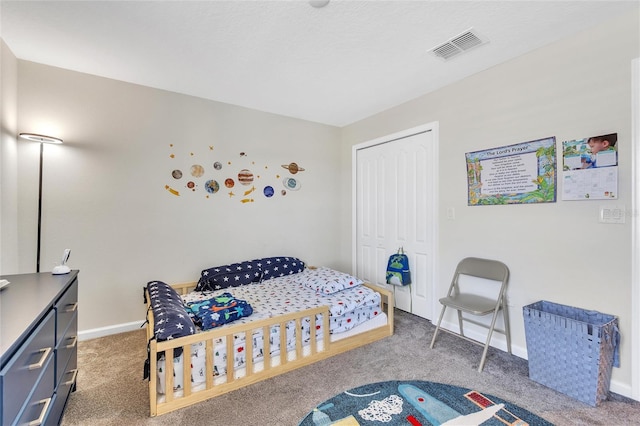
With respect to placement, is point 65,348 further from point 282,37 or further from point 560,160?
point 560,160

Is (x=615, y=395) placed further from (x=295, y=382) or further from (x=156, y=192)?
(x=156, y=192)

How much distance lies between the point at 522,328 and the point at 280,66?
3.04 metres

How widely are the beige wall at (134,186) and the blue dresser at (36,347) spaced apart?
113cm

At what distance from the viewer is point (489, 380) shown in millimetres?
2066

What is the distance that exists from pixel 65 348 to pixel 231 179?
2200mm

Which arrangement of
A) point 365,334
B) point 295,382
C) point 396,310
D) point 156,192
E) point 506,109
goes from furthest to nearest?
point 396,310 < point 156,192 < point 365,334 < point 506,109 < point 295,382

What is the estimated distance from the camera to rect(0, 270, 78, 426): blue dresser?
0.89 meters

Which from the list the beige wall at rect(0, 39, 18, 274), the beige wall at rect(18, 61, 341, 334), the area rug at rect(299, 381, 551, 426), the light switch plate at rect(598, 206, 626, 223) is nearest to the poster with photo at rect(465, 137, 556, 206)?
the light switch plate at rect(598, 206, 626, 223)

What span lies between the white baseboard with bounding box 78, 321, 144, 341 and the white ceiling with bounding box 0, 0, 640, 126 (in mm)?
2421

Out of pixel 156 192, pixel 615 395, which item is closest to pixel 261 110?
pixel 156 192

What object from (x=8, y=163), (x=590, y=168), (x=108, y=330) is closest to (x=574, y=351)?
(x=590, y=168)

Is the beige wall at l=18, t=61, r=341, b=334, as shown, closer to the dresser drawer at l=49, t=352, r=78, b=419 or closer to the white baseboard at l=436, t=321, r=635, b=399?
the dresser drawer at l=49, t=352, r=78, b=419

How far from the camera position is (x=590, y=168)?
202 centimetres

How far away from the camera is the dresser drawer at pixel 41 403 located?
1026mm
